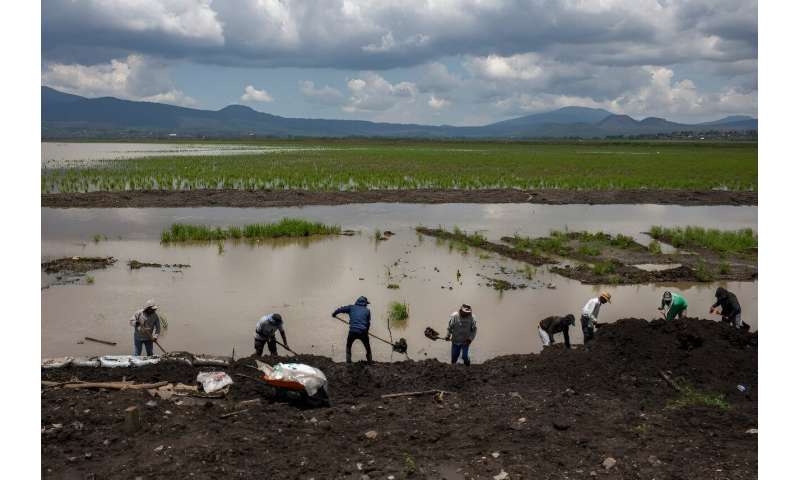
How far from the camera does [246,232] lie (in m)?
21.2

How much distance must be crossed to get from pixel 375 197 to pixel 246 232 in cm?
1138

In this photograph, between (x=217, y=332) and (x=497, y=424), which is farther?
(x=217, y=332)

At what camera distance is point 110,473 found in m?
6.04

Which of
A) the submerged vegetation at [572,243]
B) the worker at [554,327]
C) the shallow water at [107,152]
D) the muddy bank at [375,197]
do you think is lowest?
the worker at [554,327]

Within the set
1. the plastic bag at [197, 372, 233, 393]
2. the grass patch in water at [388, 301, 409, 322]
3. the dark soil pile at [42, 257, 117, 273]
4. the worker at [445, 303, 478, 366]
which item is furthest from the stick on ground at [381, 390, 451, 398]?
the dark soil pile at [42, 257, 117, 273]

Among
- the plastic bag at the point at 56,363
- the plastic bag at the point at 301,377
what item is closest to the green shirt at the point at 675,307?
the plastic bag at the point at 301,377

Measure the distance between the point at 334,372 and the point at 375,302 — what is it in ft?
15.8

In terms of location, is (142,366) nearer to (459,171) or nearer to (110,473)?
(110,473)

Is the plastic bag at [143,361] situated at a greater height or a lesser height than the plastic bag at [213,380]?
greater

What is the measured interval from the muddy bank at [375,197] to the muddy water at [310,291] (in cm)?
464

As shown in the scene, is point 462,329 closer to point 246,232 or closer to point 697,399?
point 697,399

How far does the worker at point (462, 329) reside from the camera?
30.8 feet

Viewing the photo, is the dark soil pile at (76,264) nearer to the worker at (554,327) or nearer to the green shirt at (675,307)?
the worker at (554,327)

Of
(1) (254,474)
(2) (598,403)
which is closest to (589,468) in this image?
(2) (598,403)
